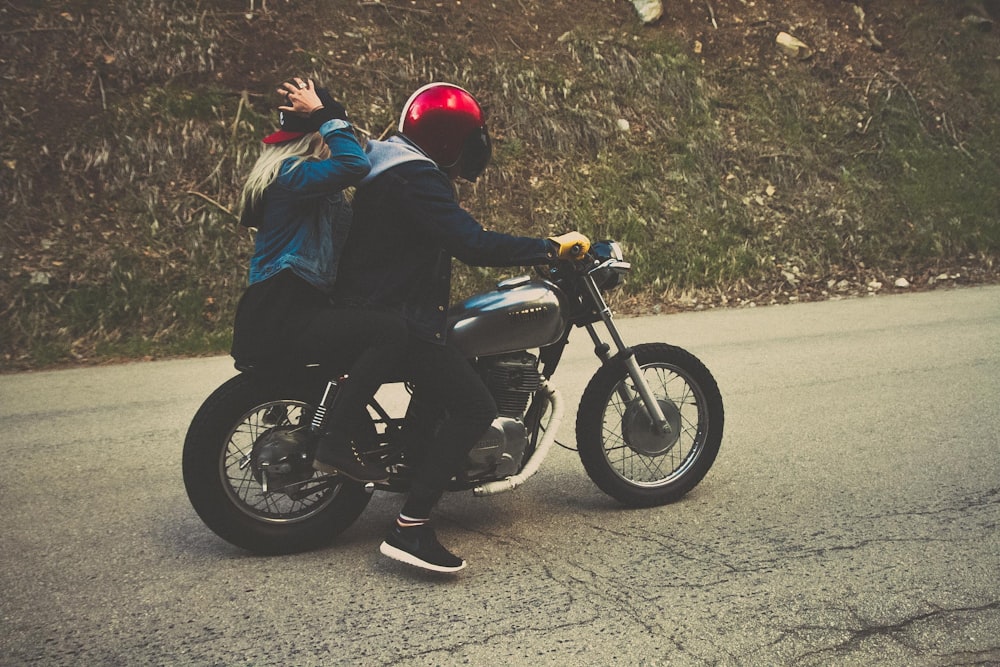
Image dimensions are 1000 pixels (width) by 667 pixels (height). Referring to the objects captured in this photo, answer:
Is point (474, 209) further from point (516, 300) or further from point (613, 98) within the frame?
point (516, 300)

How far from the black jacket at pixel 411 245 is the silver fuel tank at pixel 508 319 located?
16 centimetres

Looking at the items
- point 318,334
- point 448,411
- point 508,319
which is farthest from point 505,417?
point 318,334

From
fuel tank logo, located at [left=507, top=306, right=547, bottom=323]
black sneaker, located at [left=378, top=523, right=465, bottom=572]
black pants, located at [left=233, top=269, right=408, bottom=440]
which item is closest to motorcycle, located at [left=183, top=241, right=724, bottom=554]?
fuel tank logo, located at [left=507, top=306, right=547, bottom=323]

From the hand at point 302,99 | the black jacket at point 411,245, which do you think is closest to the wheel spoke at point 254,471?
the black jacket at point 411,245

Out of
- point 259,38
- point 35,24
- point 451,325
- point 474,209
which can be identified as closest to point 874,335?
point 474,209

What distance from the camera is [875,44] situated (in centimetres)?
1485

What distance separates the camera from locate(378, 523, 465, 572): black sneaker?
374 cm

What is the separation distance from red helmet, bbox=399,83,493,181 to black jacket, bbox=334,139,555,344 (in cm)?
13

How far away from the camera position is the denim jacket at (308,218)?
363cm

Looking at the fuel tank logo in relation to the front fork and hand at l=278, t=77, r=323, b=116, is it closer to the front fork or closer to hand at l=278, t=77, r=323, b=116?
the front fork

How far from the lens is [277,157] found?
378cm

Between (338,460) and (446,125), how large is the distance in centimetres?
138

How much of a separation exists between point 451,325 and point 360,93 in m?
8.64

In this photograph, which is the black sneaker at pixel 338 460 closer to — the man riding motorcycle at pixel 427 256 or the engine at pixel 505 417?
the man riding motorcycle at pixel 427 256
